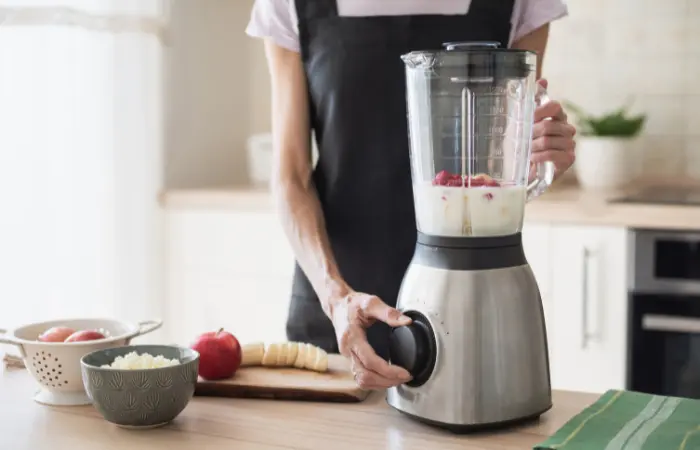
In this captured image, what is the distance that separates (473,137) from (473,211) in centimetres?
15

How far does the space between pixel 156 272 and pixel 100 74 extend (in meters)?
0.55

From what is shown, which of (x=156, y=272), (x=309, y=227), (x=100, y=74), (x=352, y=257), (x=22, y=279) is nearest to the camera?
(x=309, y=227)

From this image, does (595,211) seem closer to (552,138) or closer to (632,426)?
(552,138)

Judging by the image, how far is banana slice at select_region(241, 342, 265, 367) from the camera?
125 cm

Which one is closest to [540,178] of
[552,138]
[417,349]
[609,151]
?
[552,138]

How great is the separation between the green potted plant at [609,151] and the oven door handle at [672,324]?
1.53ft

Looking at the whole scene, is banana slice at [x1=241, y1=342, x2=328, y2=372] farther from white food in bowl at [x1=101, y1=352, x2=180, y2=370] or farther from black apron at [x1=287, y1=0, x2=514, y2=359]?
black apron at [x1=287, y1=0, x2=514, y2=359]

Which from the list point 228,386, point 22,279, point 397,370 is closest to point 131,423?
point 228,386

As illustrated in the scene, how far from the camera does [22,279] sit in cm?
221

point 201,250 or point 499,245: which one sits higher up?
point 499,245

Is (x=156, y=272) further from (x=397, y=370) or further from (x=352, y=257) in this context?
(x=397, y=370)

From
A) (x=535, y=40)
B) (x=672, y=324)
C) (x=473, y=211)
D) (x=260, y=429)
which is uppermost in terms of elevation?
(x=535, y=40)

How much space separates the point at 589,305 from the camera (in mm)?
2230

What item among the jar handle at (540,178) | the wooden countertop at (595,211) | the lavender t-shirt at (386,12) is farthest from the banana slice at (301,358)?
the wooden countertop at (595,211)
